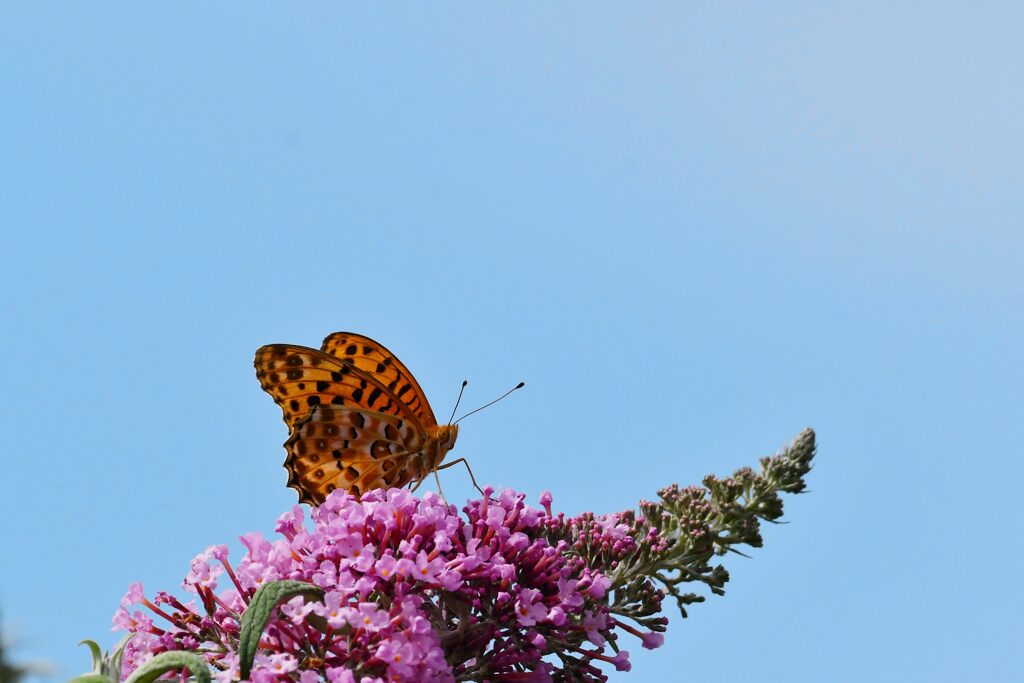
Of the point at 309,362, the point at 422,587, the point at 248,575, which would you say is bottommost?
the point at 422,587

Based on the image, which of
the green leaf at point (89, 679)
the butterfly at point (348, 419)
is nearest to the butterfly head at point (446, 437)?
the butterfly at point (348, 419)

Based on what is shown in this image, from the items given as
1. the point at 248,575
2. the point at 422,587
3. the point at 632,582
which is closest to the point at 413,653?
the point at 422,587

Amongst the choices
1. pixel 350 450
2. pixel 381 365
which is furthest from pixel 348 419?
pixel 381 365

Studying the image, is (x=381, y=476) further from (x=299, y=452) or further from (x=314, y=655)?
(x=314, y=655)

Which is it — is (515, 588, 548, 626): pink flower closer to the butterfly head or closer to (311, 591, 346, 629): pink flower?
(311, 591, 346, 629): pink flower

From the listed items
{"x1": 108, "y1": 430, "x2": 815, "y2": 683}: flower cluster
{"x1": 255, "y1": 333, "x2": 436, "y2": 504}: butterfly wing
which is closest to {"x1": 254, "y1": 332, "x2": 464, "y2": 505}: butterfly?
{"x1": 255, "y1": 333, "x2": 436, "y2": 504}: butterfly wing

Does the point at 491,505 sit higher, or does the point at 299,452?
the point at 299,452

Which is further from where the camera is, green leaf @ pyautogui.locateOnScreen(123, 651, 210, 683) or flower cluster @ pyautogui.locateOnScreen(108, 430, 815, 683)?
flower cluster @ pyautogui.locateOnScreen(108, 430, 815, 683)

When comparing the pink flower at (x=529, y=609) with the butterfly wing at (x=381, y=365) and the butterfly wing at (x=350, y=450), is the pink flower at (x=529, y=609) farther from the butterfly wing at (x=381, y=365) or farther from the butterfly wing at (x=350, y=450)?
the butterfly wing at (x=381, y=365)
